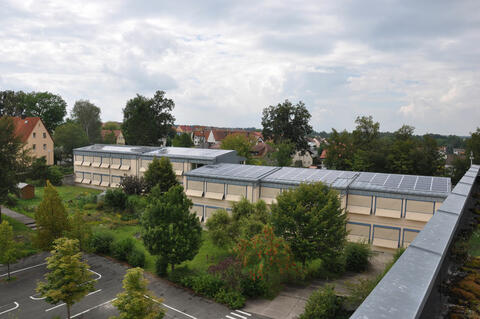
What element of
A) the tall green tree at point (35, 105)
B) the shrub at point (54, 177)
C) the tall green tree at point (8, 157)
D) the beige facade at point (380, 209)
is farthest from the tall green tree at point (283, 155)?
the tall green tree at point (35, 105)

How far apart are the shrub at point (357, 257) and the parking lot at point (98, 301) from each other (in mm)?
9040

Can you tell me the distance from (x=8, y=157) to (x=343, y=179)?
2902 centimetres

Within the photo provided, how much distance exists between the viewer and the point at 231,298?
19.0 meters

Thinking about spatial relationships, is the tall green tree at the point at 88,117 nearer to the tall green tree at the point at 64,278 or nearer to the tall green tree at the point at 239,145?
the tall green tree at the point at 239,145

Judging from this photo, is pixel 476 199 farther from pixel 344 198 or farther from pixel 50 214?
pixel 50 214

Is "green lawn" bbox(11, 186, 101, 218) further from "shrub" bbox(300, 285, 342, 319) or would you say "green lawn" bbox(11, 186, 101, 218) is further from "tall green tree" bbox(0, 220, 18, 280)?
"shrub" bbox(300, 285, 342, 319)

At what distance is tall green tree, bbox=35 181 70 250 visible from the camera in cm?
2305

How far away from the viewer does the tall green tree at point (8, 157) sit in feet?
89.3

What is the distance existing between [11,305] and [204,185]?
59.5 ft

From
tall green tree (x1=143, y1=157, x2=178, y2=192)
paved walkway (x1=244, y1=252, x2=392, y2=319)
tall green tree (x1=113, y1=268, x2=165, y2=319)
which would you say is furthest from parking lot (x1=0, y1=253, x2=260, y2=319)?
tall green tree (x1=143, y1=157, x2=178, y2=192)

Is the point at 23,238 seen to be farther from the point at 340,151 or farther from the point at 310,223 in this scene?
the point at 340,151

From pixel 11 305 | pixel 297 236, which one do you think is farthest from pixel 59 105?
pixel 297 236

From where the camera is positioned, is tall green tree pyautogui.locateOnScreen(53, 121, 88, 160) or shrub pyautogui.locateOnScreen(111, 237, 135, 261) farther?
tall green tree pyautogui.locateOnScreen(53, 121, 88, 160)

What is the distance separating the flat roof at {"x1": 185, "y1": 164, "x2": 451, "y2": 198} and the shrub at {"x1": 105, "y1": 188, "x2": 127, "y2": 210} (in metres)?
9.77
